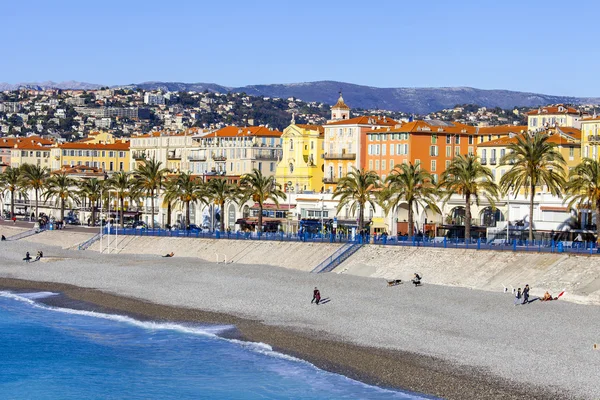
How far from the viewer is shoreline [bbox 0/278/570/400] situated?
36.5 meters

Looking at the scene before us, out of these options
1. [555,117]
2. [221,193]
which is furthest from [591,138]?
[221,193]

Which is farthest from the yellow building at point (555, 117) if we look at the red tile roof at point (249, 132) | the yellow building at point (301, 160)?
the red tile roof at point (249, 132)

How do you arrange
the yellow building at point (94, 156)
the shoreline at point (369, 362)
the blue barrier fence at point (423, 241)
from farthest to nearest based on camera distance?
the yellow building at point (94, 156)
the blue barrier fence at point (423, 241)
the shoreline at point (369, 362)

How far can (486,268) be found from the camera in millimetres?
60844

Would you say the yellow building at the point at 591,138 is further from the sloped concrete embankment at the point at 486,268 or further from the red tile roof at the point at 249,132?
the red tile roof at the point at 249,132

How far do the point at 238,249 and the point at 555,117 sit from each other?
5310 centimetres

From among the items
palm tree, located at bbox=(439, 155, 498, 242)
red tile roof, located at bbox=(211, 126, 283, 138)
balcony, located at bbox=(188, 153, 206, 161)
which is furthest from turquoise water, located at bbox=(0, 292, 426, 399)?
balcony, located at bbox=(188, 153, 206, 161)

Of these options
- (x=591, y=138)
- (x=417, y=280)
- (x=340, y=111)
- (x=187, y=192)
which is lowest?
(x=417, y=280)

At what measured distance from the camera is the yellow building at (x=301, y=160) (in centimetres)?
11562

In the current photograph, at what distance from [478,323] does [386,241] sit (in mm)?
24790

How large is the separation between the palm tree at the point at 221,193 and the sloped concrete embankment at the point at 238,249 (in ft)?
21.8

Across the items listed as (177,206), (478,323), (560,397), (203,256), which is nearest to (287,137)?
(177,206)

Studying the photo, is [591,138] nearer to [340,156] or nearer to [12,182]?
[340,156]

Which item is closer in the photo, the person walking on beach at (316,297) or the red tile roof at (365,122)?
the person walking on beach at (316,297)
